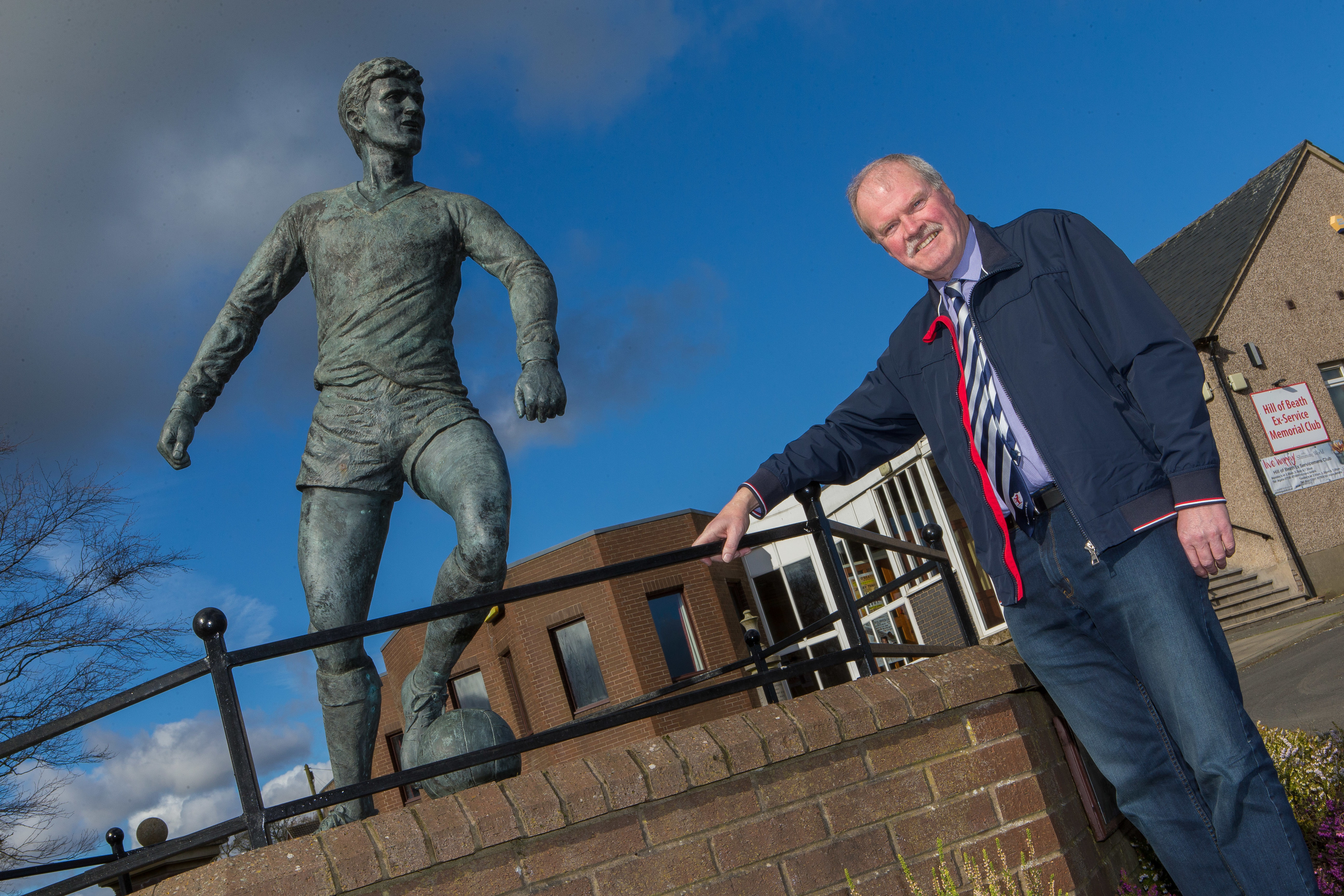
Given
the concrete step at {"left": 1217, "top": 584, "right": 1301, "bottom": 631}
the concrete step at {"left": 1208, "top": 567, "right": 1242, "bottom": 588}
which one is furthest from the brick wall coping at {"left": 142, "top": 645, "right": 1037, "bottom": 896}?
the concrete step at {"left": 1208, "top": 567, "right": 1242, "bottom": 588}

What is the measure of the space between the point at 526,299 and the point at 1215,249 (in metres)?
22.3

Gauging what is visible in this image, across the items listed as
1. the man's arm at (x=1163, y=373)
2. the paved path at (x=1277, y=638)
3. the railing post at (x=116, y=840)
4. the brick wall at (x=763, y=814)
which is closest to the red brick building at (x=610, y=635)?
the paved path at (x=1277, y=638)

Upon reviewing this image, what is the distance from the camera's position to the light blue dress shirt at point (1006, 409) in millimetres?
2447

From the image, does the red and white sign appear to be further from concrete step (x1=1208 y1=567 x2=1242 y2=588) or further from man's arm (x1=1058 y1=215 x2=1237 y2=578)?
man's arm (x1=1058 y1=215 x2=1237 y2=578)

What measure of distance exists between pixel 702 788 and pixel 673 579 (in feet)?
68.1

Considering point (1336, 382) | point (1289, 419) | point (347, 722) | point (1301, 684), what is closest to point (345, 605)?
point (347, 722)

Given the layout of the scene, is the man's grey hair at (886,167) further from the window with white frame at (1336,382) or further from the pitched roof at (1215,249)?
the window with white frame at (1336,382)

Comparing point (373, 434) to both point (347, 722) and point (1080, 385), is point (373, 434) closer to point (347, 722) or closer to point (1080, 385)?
point (347, 722)

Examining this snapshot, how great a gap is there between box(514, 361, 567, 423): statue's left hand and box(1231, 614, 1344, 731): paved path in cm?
561

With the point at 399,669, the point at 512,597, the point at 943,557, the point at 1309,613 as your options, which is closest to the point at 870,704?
the point at 512,597

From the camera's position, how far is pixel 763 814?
8.31 feet

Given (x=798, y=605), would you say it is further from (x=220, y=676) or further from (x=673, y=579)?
(x=220, y=676)

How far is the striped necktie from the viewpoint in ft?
8.22

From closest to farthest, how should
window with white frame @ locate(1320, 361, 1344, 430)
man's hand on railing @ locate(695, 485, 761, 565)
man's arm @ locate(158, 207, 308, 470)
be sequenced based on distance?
man's hand on railing @ locate(695, 485, 761, 565), man's arm @ locate(158, 207, 308, 470), window with white frame @ locate(1320, 361, 1344, 430)
